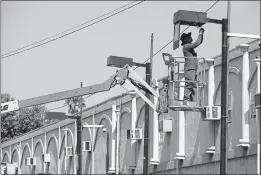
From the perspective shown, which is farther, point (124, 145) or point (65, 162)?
point (65, 162)

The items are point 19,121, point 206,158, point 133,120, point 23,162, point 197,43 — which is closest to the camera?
point 197,43

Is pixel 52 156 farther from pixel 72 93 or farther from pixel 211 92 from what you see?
pixel 72 93

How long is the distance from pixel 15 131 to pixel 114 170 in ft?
163

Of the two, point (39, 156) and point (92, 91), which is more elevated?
point (92, 91)

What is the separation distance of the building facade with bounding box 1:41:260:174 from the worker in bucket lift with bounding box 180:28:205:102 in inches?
73.9

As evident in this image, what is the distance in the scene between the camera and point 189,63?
21.4 metres

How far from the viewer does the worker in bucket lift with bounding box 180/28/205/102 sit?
2134cm

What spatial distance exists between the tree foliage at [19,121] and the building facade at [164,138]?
2795 centimetres

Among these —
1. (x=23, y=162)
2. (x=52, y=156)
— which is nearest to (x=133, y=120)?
(x=52, y=156)

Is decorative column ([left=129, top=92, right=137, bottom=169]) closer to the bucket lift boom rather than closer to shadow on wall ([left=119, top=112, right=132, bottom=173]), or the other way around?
shadow on wall ([left=119, top=112, right=132, bottom=173])

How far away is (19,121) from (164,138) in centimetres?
5951

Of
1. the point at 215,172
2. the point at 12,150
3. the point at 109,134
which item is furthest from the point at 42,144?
the point at 215,172

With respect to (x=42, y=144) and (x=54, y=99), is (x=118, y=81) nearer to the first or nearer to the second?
(x=54, y=99)

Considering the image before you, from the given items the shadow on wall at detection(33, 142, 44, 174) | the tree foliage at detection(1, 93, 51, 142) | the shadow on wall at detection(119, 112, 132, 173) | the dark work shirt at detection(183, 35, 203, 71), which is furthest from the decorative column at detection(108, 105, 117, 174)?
the tree foliage at detection(1, 93, 51, 142)
